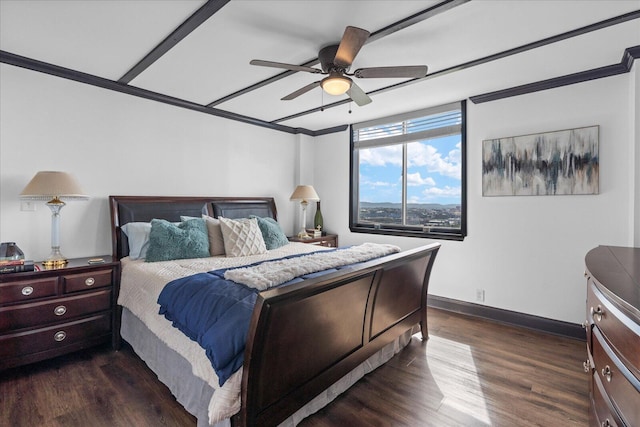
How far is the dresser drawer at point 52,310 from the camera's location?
2.37 metres

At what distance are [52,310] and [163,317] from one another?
1170 mm

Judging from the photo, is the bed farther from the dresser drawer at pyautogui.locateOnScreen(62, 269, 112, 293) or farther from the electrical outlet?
the electrical outlet

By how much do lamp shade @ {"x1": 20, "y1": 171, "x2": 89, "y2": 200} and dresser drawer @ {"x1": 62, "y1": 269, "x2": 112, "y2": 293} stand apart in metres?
0.69

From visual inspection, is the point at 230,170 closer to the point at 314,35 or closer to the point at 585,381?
the point at 314,35

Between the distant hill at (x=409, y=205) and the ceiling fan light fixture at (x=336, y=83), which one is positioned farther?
the distant hill at (x=409, y=205)

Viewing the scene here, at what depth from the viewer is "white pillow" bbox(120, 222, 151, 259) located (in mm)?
3076

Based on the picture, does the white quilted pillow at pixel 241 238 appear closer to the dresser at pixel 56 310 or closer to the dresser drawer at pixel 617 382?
the dresser at pixel 56 310

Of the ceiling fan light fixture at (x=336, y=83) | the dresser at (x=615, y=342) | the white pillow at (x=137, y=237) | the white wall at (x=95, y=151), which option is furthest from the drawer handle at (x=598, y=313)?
the white wall at (x=95, y=151)

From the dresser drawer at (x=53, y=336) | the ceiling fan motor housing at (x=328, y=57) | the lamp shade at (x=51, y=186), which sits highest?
the ceiling fan motor housing at (x=328, y=57)

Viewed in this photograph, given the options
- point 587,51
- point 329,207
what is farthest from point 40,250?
point 587,51

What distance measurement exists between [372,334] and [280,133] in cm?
371

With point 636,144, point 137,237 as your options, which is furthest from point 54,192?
point 636,144

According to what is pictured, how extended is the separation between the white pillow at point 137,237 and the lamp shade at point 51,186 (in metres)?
0.56

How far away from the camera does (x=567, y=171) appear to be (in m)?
3.12
